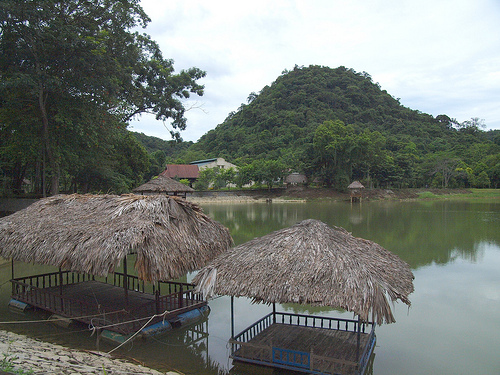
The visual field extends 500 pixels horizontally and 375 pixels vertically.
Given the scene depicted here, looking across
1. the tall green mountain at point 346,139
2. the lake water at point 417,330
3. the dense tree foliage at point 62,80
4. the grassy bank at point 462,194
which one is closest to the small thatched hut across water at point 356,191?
the tall green mountain at point 346,139

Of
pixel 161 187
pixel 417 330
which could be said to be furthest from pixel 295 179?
pixel 417 330

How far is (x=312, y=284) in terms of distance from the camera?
5.34 m

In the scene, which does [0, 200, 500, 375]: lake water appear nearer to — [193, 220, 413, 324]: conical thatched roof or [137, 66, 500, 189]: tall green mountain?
[193, 220, 413, 324]: conical thatched roof

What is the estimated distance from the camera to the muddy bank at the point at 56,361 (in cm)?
476

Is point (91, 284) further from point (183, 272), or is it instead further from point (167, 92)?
point (167, 92)

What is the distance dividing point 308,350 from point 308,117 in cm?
7060

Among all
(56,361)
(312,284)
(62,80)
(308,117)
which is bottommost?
(56,361)

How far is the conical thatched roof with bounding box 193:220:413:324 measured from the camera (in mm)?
5109

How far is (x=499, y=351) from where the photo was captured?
6859mm

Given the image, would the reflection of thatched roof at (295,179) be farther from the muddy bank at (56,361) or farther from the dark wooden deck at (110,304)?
the muddy bank at (56,361)

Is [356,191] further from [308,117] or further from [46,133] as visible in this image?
[46,133]

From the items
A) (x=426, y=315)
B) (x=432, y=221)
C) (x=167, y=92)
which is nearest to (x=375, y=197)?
(x=432, y=221)

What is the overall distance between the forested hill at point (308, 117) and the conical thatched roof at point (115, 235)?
48571 mm

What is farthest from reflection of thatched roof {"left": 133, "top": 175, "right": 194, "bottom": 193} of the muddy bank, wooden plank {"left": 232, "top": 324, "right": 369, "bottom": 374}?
wooden plank {"left": 232, "top": 324, "right": 369, "bottom": 374}
